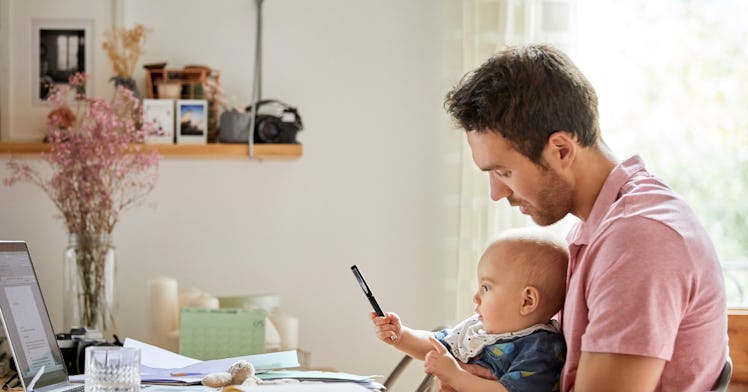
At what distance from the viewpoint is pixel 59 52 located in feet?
11.3

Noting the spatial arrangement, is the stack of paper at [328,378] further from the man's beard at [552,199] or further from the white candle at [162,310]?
the white candle at [162,310]

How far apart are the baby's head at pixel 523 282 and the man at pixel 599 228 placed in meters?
0.08

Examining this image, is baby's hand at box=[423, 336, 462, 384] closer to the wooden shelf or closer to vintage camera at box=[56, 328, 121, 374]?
vintage camera at box=[56, 328, 121, 374]

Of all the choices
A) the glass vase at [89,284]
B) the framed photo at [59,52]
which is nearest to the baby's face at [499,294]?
the glass vase at [89,284]

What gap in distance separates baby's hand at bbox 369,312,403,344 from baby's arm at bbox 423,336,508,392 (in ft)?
0.50

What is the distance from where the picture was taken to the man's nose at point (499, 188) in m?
1.77

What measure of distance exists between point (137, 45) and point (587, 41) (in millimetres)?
1538

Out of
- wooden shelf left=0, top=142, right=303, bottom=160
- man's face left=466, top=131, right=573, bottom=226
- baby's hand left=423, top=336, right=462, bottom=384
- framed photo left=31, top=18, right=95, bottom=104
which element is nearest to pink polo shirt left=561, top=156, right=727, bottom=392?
man's face left=466, top=131, right=573, bottom=226

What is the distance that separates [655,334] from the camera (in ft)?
4.70

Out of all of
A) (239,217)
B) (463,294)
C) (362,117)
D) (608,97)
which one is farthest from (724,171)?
(239,217)

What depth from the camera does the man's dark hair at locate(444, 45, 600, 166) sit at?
5.42 feet

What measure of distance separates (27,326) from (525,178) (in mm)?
879

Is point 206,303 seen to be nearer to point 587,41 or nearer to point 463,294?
point 463,294

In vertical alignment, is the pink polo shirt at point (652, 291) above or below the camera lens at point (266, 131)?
below
